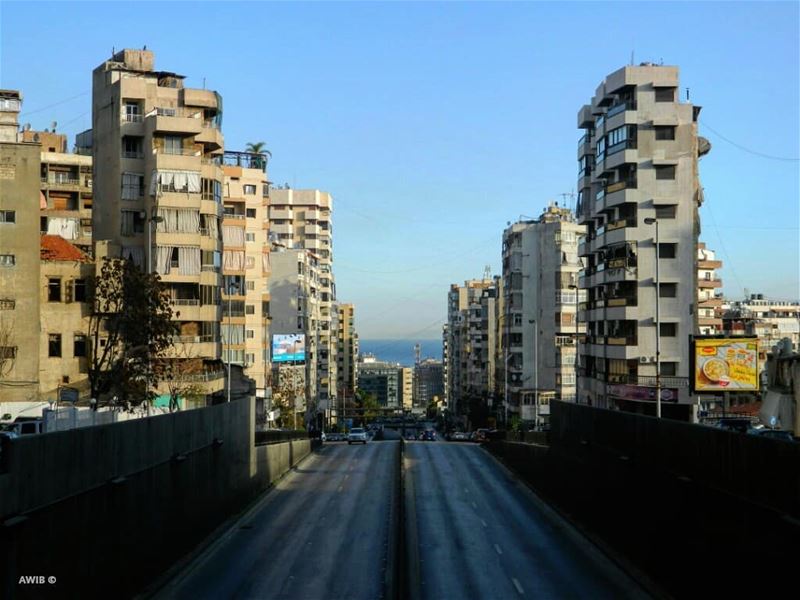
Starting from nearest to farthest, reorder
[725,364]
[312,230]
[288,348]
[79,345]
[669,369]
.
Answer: [725,364], [79,345], [669,369], [288,348], [312,230]

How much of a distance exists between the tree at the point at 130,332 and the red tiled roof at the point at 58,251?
394 cm

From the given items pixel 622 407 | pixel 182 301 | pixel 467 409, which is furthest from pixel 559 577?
pixel 467 409

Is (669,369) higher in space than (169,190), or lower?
lower

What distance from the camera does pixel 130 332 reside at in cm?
5694

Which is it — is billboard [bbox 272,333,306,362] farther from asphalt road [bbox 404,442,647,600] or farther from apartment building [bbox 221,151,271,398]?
asphalt road [bbox 404,442,647,600]

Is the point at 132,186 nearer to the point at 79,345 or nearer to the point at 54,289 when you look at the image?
the point at 54,289

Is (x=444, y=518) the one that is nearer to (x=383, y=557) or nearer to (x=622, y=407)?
(x=383, y=557)

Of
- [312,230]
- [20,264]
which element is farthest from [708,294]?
[20,264]

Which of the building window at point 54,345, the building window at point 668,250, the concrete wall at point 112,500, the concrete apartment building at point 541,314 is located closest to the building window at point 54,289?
the building window at point 54,345

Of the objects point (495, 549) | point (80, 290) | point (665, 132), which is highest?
point (665, 132)

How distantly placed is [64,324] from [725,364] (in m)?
37.1

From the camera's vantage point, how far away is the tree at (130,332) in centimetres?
5647

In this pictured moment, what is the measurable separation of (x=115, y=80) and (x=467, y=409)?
4930 inches

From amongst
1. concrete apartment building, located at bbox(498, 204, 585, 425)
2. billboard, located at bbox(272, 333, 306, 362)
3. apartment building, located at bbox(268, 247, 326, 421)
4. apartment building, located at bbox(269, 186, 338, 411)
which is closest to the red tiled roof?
billboard, located at bbox(272, 333, 306, 362)
